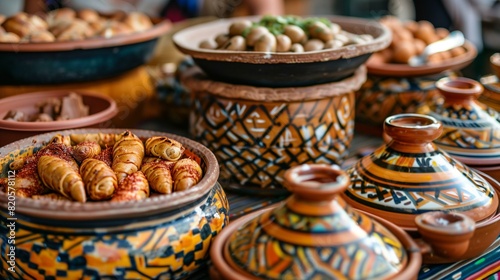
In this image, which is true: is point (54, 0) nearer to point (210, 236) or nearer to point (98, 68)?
point (98, 68)

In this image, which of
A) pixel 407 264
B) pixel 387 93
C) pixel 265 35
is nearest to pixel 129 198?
pixel 407 264

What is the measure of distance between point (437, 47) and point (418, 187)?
930 millimetres

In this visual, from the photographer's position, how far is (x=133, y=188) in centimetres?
93

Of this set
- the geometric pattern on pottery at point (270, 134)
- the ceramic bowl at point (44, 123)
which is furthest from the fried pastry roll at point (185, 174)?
the ceramic bowl at point (44, 123)

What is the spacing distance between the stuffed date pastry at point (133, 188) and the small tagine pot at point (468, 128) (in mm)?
711

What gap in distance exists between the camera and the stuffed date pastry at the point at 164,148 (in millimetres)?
1071

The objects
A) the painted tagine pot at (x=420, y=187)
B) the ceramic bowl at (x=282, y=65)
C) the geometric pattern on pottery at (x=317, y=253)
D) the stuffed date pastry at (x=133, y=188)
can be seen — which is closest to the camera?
the geometric pattern on pottery at (x=317, y=253)

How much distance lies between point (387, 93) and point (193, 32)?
1.98 ft

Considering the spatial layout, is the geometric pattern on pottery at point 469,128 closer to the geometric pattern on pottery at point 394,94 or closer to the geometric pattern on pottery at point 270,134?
the geometric pattern on pottery at point 270,134

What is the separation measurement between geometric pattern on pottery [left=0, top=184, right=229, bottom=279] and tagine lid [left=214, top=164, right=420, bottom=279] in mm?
97

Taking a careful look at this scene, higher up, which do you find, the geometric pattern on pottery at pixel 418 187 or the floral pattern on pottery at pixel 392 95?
the geometric pattern on pottery at pixel 418 187

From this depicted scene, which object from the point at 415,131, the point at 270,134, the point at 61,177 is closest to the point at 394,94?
the point at 270,134

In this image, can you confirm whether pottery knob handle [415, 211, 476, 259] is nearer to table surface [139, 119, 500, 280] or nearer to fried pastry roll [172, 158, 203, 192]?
table surface [139, 119, 500, 280]

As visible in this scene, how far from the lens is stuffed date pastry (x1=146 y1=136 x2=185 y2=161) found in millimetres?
1071
